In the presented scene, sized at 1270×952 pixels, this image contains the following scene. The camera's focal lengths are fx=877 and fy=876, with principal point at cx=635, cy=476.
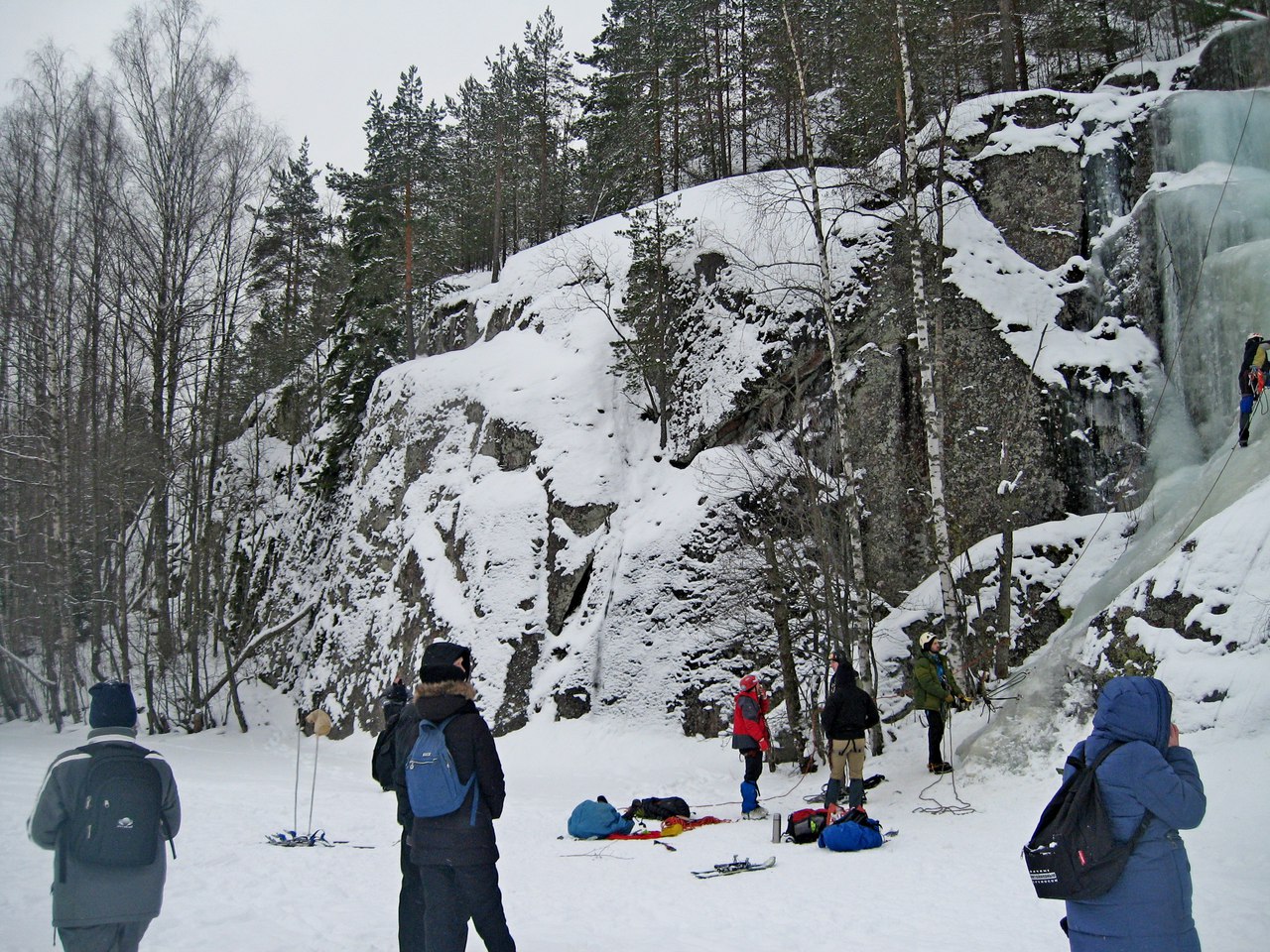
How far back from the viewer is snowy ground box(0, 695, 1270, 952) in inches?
194

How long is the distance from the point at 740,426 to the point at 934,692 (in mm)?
9706

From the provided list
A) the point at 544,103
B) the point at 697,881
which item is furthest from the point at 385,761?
the point at 544,103

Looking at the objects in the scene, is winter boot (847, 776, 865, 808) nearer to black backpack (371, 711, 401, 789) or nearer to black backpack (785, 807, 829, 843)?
black backpack (785, 807, 829, 843)

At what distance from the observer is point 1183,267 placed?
1491 cm

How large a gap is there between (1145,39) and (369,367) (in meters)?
22.8

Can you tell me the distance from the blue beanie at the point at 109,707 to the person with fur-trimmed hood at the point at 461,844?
1.33 m

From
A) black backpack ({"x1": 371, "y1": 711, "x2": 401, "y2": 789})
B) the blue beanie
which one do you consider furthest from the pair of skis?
the blue beanie

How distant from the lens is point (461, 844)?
12.6 ft

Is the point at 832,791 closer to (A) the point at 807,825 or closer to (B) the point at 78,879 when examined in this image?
(A) the point at 807,825

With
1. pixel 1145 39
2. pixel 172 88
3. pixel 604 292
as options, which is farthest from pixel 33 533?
pixel 1145 39

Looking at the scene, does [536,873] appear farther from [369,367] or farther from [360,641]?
[369,367]

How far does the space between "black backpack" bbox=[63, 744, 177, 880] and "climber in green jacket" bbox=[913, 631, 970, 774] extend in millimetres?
7748

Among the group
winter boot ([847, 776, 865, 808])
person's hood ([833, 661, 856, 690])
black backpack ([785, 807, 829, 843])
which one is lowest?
black backpack ([785, 807, 829, 843])

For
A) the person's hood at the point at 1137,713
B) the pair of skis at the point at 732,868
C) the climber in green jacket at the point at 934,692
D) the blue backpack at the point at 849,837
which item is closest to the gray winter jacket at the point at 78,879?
the person's hood at the point at 1137,713
